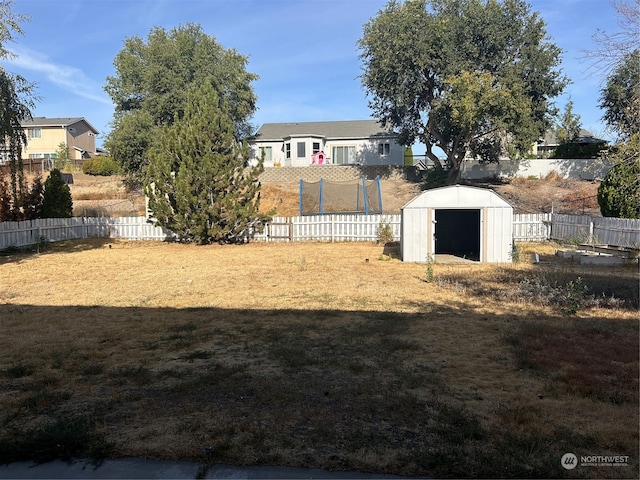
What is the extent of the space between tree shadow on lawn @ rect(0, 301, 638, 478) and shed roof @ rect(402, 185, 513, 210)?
7.81 metres

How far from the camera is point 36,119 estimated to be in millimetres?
54875

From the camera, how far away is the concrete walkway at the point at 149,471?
3.30m

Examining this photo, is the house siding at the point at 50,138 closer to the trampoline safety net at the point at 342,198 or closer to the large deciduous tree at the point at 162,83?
the large deciduous tree at the point at 162,83

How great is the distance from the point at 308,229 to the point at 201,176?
5.82 metres

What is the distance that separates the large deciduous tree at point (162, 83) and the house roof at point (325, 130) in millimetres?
2590

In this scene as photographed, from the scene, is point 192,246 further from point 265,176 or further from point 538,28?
point 538,28

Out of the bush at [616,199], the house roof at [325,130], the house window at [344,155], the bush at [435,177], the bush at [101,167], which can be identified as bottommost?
the bush at [616,199]

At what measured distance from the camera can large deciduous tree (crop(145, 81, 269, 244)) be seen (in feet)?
65.7

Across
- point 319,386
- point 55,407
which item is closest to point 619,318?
point 319,386

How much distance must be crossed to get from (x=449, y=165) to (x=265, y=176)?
50.9 feet

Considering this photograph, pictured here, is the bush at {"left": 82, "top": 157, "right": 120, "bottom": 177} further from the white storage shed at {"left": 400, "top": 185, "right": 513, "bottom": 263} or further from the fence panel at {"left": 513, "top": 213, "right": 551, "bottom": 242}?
the fence panel at {"left": 513, "top": 213, "right": 551, "bottom": 242}

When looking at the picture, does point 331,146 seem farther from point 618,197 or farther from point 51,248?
point 618,197

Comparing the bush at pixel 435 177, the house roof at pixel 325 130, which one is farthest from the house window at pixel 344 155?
the bush at pixel 435 177

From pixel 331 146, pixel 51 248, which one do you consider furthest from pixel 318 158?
pixel 51 248
